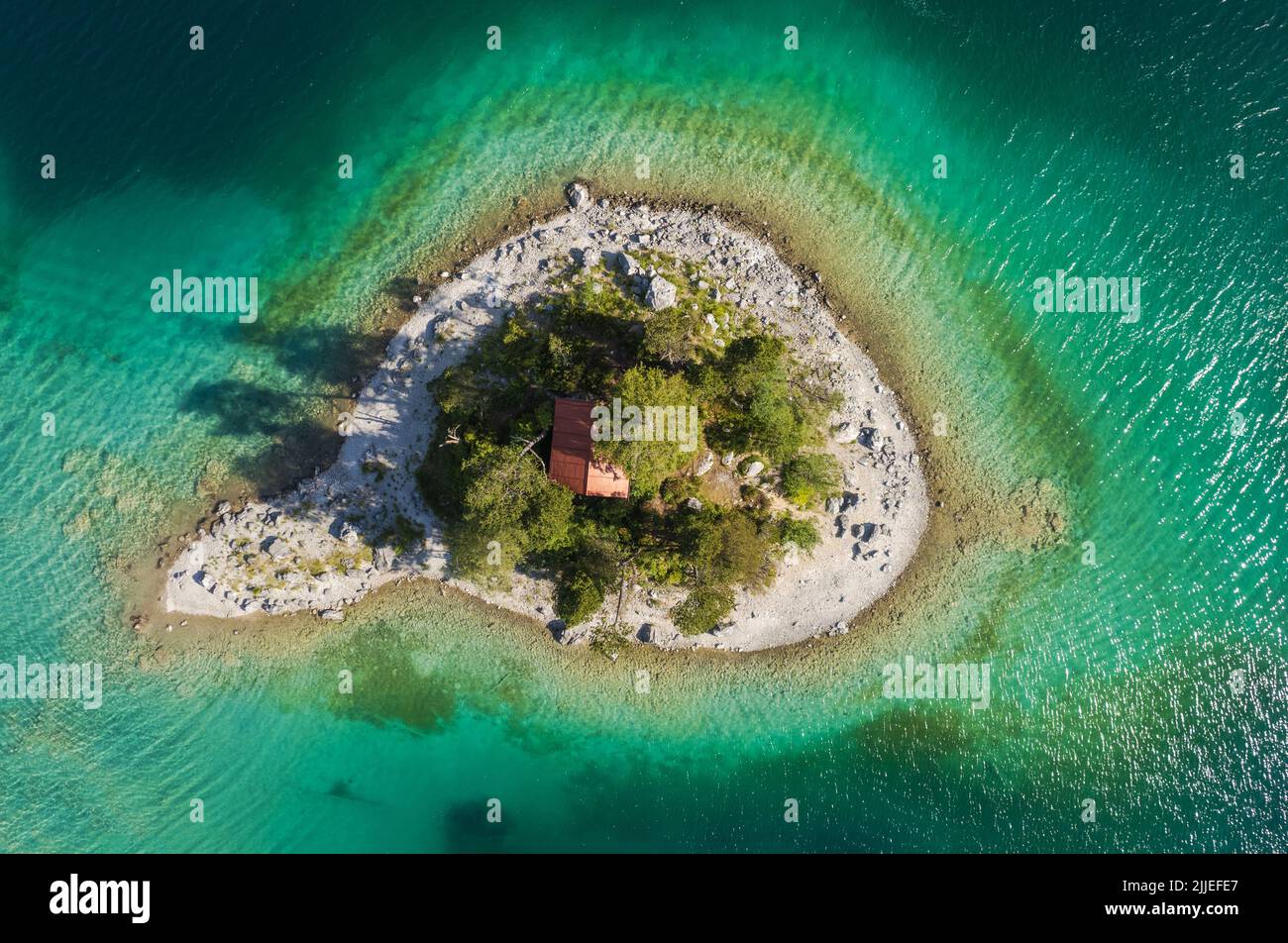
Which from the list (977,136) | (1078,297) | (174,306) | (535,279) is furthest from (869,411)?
(174,306)

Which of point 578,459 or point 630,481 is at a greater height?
point 578,459

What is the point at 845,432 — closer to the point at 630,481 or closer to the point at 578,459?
the point at 630,481

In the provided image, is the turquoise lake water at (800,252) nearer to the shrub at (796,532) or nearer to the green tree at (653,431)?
the shrub at (796,532)

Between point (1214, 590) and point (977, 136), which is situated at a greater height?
point (977, 136)

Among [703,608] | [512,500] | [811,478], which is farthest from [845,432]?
[512,500]

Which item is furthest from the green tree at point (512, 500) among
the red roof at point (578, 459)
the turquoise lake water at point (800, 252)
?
the turquoise lake water at point (800, 252)

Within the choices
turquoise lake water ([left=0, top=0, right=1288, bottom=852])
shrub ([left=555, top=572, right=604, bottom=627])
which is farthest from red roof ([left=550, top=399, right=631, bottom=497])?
turquoise lake water ([left=0, top=0, right=1288, bottom=852])
